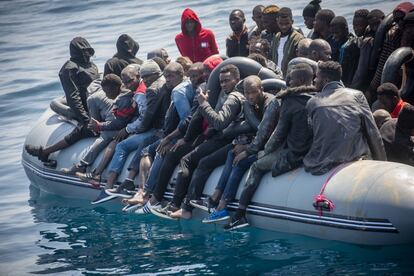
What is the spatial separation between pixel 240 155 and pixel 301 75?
1495mm

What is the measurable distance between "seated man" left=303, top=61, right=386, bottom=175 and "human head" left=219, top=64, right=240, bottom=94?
1471mm

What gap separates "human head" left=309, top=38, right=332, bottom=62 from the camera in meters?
11.8

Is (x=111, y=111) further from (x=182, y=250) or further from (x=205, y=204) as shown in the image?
(x=182, y=250)

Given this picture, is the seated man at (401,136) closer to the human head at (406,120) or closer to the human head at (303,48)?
the human head at (406,120)

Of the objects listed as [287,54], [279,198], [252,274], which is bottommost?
[252,274]

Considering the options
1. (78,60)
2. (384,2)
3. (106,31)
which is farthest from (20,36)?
(78,60)

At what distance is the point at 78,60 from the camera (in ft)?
49.6

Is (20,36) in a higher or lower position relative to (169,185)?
higher

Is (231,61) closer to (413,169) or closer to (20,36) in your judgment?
(413,169)

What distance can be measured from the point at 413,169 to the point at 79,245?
5.01 m

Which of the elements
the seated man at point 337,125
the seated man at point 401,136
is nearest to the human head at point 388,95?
the seated man at point 401,136

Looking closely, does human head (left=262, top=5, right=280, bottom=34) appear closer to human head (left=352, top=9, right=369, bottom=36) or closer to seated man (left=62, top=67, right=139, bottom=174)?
human head (left=352, top=9, right=369, bottom=36)

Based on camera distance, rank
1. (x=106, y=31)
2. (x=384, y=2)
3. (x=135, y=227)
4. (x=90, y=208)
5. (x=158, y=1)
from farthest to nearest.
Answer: (x=158, y=1)
(x=106, y=31)
(x=384, y=2)
(x=90, y=208)
(x=135, y=227)

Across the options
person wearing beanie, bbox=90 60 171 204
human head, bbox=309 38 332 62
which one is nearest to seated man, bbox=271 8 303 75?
human head, bbox=309 38 332 62
